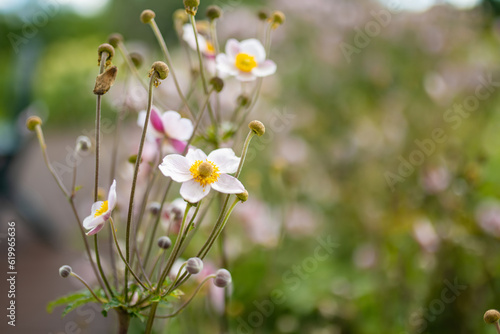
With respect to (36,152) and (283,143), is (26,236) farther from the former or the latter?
(283,143)

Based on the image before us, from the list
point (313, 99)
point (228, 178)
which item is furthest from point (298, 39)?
point (228, 178)

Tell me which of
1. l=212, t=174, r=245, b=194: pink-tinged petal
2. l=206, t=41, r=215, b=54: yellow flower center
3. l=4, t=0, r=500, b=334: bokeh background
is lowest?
l=4, t=0, r=500, b=334: bokeh background

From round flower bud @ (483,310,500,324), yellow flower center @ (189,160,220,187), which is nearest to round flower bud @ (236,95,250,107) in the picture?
yellow flower center @ (189,160,220,187)

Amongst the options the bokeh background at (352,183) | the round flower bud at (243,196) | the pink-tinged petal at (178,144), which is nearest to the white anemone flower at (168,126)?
the pink-tinged petal at (178,144)

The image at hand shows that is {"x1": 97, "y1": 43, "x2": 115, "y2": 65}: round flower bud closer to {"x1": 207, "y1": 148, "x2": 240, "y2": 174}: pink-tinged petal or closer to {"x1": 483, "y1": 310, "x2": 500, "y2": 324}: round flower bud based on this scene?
{"x1": 207, "y1": 148, "x2": 240, "y2": 174}: pink-tinged petal

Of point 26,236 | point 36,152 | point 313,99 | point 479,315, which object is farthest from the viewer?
point 36,152

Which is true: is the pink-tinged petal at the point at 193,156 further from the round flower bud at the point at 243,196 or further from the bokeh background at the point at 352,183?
the bokeh background at the point at 352,183
